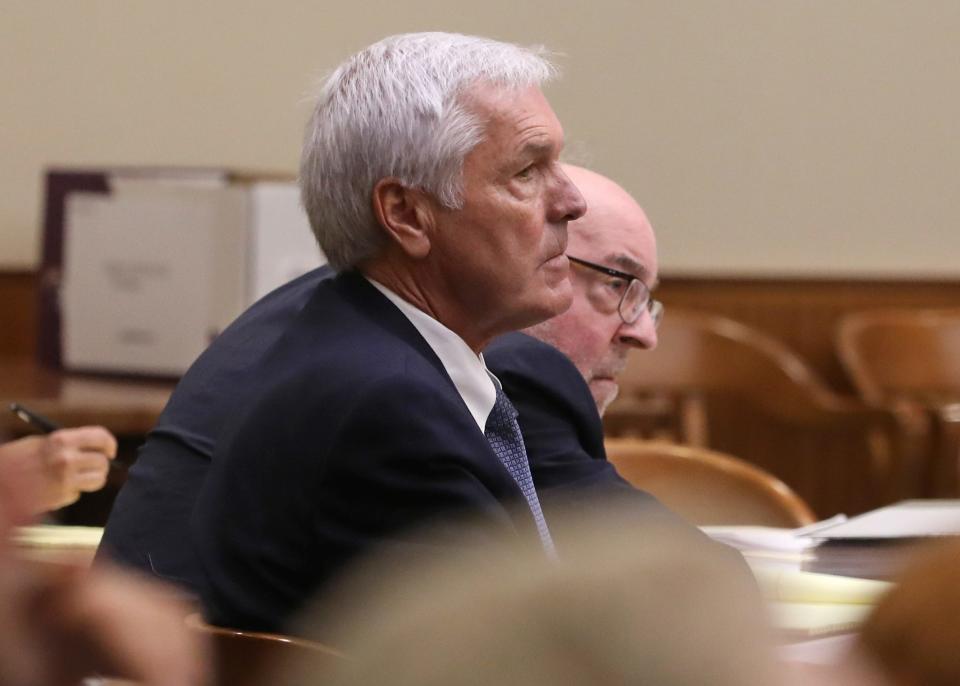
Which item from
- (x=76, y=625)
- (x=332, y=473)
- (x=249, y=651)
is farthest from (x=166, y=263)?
(x=76, y=625)

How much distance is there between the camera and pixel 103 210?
3.62 meters

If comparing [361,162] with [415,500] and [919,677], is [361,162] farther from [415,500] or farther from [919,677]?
[919,677]

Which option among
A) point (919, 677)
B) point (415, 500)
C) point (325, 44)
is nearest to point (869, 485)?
point (325, 44)

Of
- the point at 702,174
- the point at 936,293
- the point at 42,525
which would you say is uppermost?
the point at 42,525

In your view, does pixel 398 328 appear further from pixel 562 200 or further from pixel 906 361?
pixel 906 361

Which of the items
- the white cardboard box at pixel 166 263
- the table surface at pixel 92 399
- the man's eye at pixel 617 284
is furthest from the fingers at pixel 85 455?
the white cardboard box at pixel 166 263

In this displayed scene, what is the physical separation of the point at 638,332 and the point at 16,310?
274 centimetres

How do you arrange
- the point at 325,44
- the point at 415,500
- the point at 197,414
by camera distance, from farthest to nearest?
1. the point at 325,44
2. the point at 197,414
3. the point at 415,500

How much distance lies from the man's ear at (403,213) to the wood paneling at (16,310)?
3.01 meters

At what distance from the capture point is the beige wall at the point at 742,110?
432cm

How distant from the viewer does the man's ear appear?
60.1 inches

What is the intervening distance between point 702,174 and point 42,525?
4.07 m

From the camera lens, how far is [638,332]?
209cm

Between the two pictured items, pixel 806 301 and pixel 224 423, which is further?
pixel 806 301
